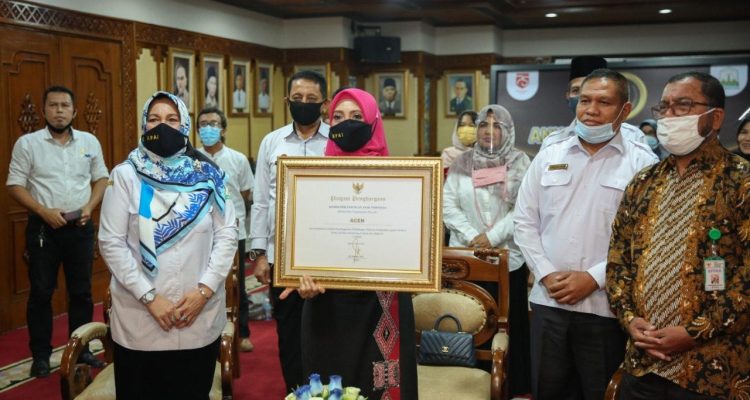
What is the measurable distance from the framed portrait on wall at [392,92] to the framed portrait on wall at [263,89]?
182 centimetres

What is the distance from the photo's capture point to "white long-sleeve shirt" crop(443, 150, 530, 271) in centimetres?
367

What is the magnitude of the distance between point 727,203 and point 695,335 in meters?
0.38

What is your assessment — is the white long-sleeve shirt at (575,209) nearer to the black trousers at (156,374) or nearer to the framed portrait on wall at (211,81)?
the black trousers at (156,374)

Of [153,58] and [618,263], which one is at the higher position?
[153,58]

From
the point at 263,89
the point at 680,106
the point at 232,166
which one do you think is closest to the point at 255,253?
the point at 680,106

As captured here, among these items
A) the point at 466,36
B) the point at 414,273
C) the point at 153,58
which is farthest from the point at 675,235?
the point at 466,36

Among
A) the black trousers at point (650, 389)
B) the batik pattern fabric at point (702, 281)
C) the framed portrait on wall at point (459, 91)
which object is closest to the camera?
the batik pattern fabric at point (702, 281)

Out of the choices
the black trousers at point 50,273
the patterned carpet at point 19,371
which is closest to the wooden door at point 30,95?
the patterned carpet at point 19,371

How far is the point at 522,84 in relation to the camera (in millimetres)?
5844

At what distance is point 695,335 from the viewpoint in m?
2.07

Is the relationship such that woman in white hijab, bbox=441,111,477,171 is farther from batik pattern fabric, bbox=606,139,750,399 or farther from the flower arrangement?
the flower arrangement

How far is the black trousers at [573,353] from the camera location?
2.52 metres

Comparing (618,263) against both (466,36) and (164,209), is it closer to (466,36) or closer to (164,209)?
(164,209)

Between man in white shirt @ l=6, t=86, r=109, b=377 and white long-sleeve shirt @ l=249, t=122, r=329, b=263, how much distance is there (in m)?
1.88
